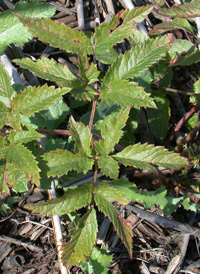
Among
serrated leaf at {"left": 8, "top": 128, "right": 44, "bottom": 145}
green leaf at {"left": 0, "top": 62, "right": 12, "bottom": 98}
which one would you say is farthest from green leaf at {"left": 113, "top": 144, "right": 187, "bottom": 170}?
green leaf at {"left": 0, "top": 62, "right": 12, "bottom": 98}

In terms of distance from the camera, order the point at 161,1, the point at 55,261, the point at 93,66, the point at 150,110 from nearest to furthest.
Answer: the point at 93,66
the point at 55,261
the point at 150,110
the point at 161,1

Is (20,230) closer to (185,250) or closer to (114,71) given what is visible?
(185,250)

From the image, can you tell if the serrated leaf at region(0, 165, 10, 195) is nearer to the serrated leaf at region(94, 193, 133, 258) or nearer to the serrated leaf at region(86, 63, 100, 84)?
the serrated leaf at region(94, 193, 133, 258)

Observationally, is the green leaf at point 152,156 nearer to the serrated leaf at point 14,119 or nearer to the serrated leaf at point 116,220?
the serrated leaf at point 116,220

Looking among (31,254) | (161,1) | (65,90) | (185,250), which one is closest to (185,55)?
(161,1)

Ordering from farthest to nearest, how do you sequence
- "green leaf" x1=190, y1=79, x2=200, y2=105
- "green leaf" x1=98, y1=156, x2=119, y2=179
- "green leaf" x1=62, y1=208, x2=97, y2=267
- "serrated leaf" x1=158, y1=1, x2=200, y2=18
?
"green leaf" x1=190, y1=79, x2=200, y2=105
"serrated leaf" x1=158, y1=1, x2=200, y2=18
"green leaf" x1=98, y1=156, x2=119, y2=179
"green leaf" x1=62, y1=208, x2=97, y2=267

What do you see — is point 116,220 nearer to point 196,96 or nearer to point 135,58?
point 135,58
